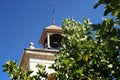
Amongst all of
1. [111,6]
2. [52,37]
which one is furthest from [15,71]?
[52,37]

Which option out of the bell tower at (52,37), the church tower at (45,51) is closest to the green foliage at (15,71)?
the church tower at (45,51)

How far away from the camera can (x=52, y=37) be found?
31.1 metres

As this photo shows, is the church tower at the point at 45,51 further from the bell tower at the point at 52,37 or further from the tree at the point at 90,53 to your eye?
the tree at the point at 90,53

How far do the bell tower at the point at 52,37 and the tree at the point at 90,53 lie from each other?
19.8m

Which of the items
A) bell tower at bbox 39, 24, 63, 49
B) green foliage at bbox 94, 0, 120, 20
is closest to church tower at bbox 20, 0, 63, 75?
bell tower at bbox 39, 24, 63, 49

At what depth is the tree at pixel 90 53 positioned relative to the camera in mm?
8211

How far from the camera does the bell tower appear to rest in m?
30.6

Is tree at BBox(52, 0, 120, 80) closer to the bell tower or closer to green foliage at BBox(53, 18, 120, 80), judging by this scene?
green foliage at BBox(53, 18, 120, 80)

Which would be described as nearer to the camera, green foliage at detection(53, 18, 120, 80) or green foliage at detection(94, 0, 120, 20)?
green foliage at detection(94, 0, 120, 20)

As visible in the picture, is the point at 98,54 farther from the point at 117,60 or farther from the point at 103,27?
the point at 103,27

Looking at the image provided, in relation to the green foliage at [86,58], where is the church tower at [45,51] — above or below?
above

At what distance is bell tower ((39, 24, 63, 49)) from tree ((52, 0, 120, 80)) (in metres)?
19.8

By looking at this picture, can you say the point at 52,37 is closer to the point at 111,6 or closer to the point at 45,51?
the point at 45,51

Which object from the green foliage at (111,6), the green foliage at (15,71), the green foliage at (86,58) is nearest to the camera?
the green foliage at (111,6)
